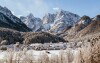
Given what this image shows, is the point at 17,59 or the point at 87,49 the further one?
the point at 17,59

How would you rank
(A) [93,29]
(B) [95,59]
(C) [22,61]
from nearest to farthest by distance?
(B) [95,59], (C) [22,61], (A) [93,29]

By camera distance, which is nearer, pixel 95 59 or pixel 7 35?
pixel 95 59

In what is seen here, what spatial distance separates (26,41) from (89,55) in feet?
247

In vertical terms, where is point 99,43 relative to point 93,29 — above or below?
below

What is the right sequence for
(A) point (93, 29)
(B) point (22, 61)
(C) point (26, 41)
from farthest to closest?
(A) point (93, 29), (C) point (26, 41), (B) point (22, 61)

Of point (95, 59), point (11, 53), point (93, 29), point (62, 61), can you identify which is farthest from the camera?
point (93, 29)

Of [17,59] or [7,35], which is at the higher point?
[7,35]

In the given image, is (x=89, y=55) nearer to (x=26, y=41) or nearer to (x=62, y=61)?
(x=62, y=61)

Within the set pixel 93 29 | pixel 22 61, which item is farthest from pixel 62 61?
pixel 93 29

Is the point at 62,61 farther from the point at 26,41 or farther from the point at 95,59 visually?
the point at 26,41

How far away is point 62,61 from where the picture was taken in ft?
54.7

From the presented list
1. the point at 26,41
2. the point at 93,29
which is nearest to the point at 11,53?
the point at 26,41

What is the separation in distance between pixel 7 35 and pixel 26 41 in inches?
228

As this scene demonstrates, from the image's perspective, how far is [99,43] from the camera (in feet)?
29.7
